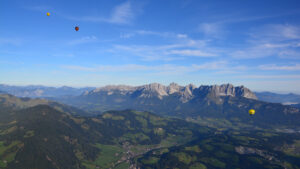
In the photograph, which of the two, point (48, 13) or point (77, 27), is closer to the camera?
point (48, 13)
